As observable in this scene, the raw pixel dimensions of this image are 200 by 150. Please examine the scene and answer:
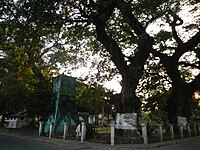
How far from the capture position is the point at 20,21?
991cm

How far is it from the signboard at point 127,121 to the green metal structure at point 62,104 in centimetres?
646

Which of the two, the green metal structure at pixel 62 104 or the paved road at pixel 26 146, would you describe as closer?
the paved road at pixel 26 146

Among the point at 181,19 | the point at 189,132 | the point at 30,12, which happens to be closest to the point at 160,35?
the point at 181,19

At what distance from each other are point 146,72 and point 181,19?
20.1 feet

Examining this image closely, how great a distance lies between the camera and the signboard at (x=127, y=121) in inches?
460

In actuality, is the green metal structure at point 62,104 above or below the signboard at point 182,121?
above

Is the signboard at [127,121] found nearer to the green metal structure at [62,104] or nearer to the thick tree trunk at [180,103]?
the green metal structure at [62,104]

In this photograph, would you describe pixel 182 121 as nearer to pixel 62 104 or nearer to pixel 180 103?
pixel 180 103

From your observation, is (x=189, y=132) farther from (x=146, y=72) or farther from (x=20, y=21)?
(x=20, y=21)

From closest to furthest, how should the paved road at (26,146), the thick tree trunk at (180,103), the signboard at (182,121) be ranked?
the paved road at (26,146) < the signboard at (182,121) < the thick tree trunk at (180,103)

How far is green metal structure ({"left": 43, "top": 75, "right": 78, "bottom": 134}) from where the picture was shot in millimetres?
17078

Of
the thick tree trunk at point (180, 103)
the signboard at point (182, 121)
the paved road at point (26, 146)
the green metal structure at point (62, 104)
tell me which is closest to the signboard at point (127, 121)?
the paved road at point (26, 146)

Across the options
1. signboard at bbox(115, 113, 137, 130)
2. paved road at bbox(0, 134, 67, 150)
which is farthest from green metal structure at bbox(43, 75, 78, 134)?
signboard at bbox(115, 113, 137, 130)

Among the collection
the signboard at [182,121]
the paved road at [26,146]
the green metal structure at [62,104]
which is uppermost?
the green metal structure at [62,104]
